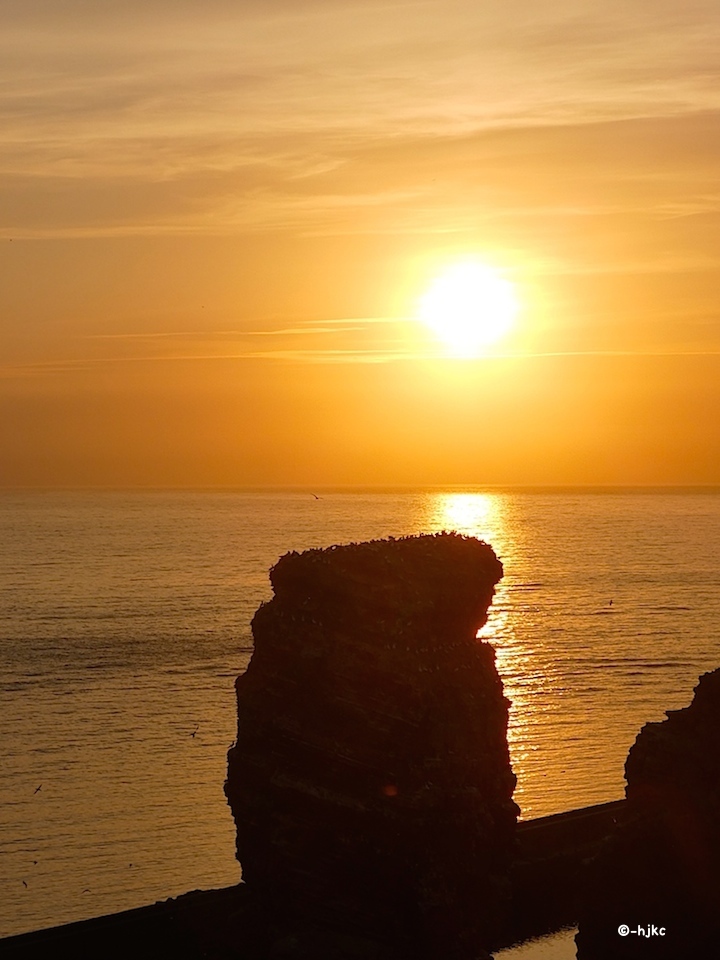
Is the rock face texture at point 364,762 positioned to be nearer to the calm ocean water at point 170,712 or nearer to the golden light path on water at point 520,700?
the golden light path on water at point 520,700

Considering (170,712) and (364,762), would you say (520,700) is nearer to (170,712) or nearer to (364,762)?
(170,712)

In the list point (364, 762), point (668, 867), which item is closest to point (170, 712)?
point (364, 762)

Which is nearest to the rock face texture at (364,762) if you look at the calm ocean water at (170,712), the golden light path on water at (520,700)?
the golden light path on water at (520,700)

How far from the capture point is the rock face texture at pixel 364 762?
35.8 meters

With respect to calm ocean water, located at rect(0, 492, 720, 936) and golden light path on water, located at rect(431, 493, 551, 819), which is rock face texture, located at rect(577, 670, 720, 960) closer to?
golden light path on water, located at rect(431, 493, 551, 819)

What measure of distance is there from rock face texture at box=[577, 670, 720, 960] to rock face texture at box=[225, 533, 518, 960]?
13.6 ft

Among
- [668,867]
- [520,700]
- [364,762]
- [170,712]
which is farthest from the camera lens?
[520,700]

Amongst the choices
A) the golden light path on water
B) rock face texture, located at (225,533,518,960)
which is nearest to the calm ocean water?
the golden light path on water

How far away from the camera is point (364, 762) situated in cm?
3578

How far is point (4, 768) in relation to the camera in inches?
2707

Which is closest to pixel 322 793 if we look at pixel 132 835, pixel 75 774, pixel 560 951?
pixel 560 951

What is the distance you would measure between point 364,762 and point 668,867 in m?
8.48

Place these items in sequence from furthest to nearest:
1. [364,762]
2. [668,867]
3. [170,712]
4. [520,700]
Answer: [520,700], [170,712], [364,762], [668,867]

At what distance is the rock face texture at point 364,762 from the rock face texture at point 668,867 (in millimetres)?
4136
